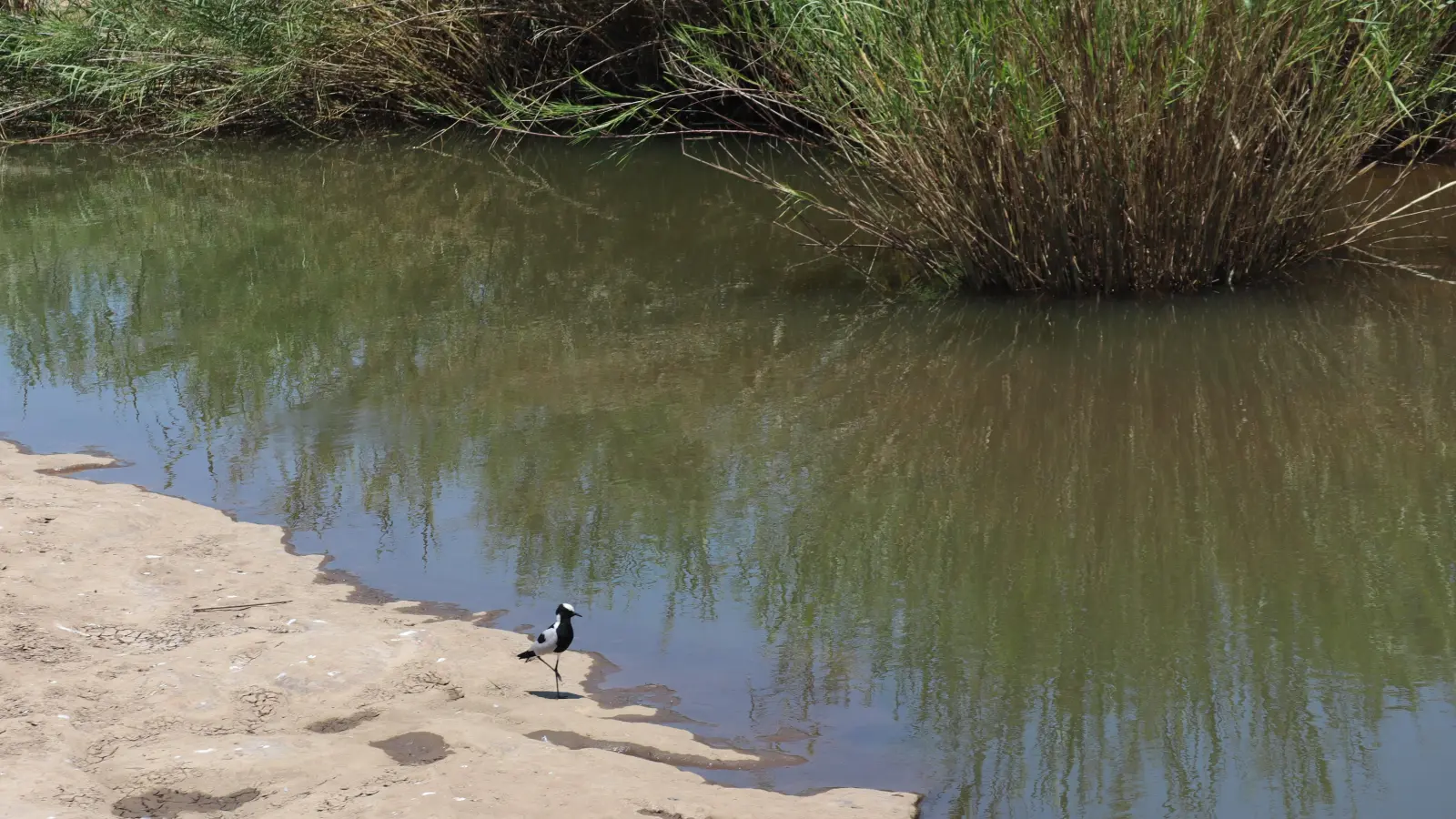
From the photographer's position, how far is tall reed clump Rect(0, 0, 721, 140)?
470 inches

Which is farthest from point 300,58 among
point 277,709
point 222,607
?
point 277,709

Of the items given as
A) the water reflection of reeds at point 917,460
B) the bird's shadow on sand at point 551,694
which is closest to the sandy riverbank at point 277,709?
the bird's shadow on sand at point 551,694

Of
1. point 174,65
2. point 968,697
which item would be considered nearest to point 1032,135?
point 968,697

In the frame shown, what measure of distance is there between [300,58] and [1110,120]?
7.95m

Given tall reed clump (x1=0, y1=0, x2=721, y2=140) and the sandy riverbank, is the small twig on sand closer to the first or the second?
the sandy riverbank

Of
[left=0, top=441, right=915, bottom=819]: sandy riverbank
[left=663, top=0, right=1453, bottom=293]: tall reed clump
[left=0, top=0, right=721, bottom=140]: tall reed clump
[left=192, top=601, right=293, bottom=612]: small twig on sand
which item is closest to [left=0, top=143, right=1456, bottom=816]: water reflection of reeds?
[left=663, top=0, right=1453, bottom=293]: tall reed clump

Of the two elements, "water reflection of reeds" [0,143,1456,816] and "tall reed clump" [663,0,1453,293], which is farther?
"tall reed clump" [663,0,1453,293]

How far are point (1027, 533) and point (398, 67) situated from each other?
30.4 ft

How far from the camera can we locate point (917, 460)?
5.01 meters

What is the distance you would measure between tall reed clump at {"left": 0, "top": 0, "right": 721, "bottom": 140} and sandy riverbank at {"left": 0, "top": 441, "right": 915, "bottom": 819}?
314 inches

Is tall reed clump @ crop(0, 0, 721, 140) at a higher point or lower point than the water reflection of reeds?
higher

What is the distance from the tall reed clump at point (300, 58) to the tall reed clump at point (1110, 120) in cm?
539

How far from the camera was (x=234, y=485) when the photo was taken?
4.98 metres

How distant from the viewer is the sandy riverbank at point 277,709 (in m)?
2.96
